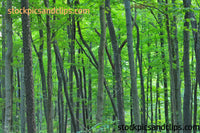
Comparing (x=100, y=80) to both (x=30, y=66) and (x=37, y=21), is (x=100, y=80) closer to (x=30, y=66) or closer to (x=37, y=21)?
(x=30, y=66)

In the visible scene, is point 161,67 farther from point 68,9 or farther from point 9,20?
point 9,20

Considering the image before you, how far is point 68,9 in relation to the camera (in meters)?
9.50

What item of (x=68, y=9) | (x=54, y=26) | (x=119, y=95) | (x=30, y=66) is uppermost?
(x=68, y=9)

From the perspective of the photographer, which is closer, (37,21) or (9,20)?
(9,20)

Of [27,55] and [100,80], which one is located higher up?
[27,55]

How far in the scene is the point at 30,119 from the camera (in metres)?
7.54

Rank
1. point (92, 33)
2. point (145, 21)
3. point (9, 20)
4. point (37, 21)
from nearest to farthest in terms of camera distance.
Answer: point (9, 20), point (37, 21), point (92, 33), point (145, 21)

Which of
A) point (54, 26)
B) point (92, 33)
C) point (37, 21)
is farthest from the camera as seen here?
point (92, 33)

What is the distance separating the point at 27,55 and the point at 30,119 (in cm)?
227

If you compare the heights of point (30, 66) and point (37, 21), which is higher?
point (37, 21)

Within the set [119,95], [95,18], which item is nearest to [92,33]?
[95,18]

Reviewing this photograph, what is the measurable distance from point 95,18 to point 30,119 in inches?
286

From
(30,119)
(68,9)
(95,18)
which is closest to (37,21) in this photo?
(68,9)

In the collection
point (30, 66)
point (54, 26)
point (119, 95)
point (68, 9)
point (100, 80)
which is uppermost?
point (68, 9)
